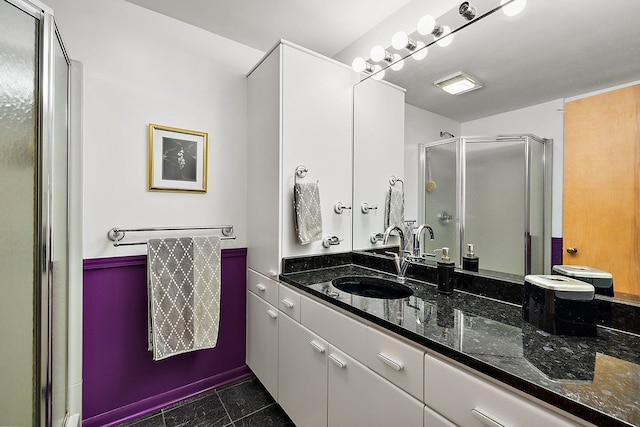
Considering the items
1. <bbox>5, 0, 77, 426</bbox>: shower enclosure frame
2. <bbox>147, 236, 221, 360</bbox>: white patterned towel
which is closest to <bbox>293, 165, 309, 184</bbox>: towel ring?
<bbox>147, 236, 221, 360</bbox>: white patterned towel

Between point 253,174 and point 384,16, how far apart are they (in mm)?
1301

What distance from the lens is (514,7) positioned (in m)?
1.17

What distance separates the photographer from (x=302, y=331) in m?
1.35

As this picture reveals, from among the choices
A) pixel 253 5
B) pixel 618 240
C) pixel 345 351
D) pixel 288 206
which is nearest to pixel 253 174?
pixel 288 206

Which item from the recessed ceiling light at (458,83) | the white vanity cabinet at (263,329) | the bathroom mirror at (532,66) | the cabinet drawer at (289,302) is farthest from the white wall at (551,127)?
the white vanity cabinet at (263,329)

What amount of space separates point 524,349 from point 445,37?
1.45 meters

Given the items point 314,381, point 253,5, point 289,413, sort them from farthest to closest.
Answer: point 253,5
point 289,413
point 314,381

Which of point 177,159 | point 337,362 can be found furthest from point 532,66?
point 177,159

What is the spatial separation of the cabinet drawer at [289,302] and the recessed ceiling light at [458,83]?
1.31 meters

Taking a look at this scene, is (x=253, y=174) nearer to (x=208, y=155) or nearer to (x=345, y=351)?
(x=208, y=155)

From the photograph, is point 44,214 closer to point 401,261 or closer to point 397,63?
point 401,261

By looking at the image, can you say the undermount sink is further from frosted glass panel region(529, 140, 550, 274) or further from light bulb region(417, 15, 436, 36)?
light bulb region(417, 15, 436, 36)

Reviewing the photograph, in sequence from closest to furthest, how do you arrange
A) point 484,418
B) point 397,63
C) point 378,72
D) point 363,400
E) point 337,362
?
1. point 484,418
2. point 363,400
3. point 337,362
4. point 397,63
5. point 378,72

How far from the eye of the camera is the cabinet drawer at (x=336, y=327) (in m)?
1.03
